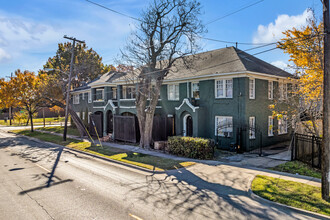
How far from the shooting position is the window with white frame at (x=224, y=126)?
18203 millimetres

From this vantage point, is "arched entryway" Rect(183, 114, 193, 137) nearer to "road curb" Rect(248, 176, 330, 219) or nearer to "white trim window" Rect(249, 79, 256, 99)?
"white trim window" Rect(249, 79, 256, 99)

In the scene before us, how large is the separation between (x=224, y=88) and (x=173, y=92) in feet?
18.6

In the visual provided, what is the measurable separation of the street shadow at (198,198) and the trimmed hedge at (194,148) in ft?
11.8

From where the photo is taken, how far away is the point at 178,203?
7.92m

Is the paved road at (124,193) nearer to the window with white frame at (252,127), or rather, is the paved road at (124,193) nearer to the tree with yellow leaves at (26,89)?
the window with white frame at (252,127)

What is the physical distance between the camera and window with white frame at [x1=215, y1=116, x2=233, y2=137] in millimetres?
18203

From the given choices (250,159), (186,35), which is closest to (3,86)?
(186,35)

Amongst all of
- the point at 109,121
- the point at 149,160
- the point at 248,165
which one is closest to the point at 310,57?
the point at 248,165

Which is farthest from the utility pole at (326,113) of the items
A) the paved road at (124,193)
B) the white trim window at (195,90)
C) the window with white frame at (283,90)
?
the window with white frame at (283,90)

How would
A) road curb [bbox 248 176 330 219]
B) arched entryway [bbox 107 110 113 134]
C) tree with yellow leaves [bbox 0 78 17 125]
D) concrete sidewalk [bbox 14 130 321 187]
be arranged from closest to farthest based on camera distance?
1. road curb [bbox 248 176 330 219]
2. concrete sidewalk [bbox 14 130 321 187]
3. arched entryway [bbox 107 110 113 134]
4. tree with yellow leaves [bbox 0 78 17 125]

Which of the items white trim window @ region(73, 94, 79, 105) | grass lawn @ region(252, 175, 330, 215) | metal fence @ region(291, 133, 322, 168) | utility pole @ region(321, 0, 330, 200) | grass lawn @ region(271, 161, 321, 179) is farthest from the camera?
white trim window @ region(73, 94, 79, 105)

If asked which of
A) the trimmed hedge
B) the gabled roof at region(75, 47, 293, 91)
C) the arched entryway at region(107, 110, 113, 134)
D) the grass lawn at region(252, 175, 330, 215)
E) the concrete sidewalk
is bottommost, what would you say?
the concrete sidewalk

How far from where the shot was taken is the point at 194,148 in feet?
49.3

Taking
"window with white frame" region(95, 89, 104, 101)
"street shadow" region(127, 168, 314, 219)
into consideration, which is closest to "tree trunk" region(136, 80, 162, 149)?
"street shadow" region(127, 168, 314, 219)
